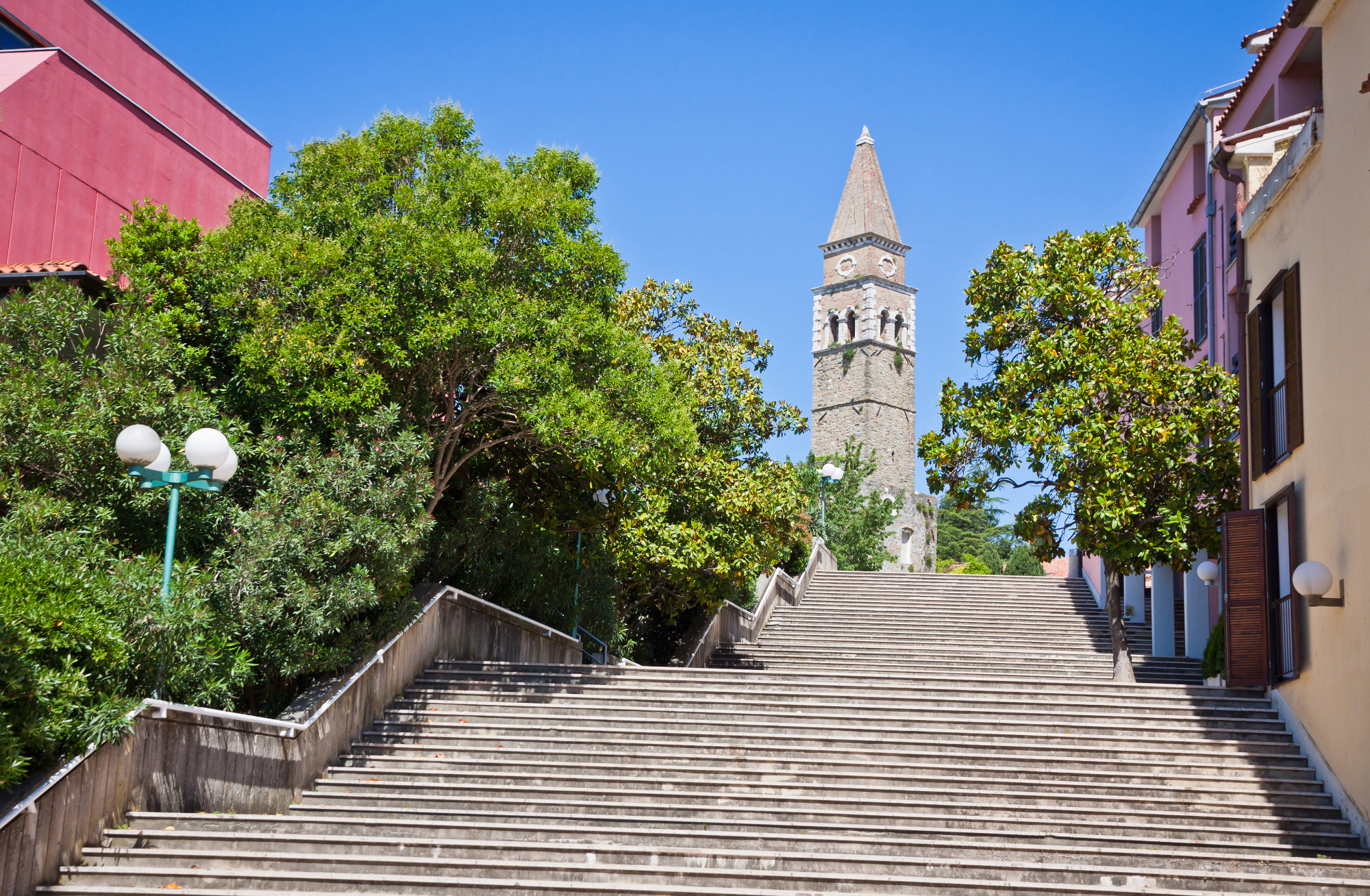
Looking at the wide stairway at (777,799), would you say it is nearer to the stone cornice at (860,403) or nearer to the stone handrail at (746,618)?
the stone handrail at (746,618)

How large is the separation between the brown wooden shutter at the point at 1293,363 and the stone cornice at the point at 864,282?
5215 centimetres

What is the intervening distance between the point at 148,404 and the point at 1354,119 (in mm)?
11254

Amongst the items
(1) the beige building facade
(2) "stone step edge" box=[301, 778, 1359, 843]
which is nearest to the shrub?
(1) the beige building facade

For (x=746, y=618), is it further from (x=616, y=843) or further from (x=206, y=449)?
(x=206, y=449)

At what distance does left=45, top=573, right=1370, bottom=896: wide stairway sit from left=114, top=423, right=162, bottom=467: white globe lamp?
261 centimetres

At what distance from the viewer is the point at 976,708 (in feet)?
41.9

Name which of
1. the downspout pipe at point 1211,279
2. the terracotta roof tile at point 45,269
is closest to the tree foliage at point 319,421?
the terracotta roof tile at point 45,269

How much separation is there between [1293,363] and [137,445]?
10.8 meters

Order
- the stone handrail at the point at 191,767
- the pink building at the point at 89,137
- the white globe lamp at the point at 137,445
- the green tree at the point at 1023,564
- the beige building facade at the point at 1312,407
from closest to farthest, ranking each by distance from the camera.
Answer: the stone handrail at the point at 191,767 < the white globe lamp at the point at 137,445 < the beige building facade at the point at 1312,407 < the pink building at the point at 89,137 < the green tree at the point at 1023,564

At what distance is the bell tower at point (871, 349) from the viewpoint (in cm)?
6022

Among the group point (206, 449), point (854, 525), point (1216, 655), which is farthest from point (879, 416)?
point (206, 449)

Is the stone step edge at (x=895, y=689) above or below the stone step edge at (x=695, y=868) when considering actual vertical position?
above

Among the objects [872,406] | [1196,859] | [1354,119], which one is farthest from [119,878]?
[872,406]

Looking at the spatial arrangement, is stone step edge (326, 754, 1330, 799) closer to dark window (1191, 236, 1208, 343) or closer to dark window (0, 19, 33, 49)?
dark window (1191, 236, 1208, 343)
